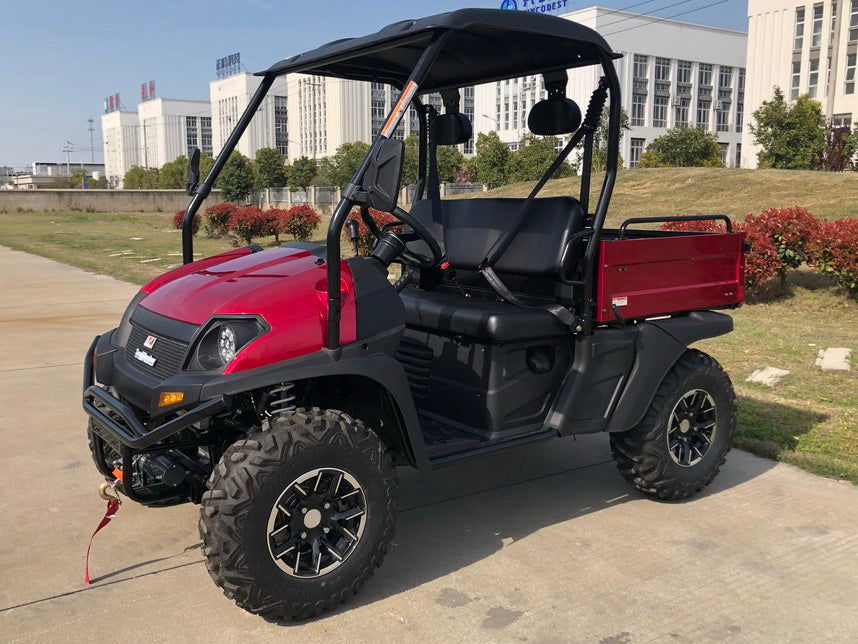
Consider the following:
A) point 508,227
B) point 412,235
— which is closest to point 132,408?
point 412,235

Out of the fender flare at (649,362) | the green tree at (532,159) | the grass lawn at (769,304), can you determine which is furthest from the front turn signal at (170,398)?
the green tree at (532,159)

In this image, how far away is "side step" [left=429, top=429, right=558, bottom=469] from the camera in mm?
3352

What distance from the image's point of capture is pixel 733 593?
321cm

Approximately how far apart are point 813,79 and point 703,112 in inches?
1295

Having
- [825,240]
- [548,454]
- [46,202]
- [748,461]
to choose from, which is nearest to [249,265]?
[548,454]

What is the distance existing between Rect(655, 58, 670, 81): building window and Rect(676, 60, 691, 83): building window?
152 cm

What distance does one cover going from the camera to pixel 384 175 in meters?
2.89

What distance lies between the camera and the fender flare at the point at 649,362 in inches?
153

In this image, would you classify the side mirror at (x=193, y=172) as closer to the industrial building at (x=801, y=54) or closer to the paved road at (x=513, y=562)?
the paved road at (x=513, y=562)

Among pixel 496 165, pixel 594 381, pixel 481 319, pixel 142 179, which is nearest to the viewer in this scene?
pixel 481 319

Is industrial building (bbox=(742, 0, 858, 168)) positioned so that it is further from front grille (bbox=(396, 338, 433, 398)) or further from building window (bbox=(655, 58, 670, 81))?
front grille (bbox=(396, 338, 433, 398))

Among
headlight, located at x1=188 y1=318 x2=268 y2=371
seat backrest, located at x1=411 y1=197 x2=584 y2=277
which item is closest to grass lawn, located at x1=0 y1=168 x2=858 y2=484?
seat backrest, located at x1=411 y1=197 x2=584 y2=277

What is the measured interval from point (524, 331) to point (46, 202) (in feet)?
149

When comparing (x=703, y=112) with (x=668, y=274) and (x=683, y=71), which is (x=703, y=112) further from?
(x=668, y=274)
